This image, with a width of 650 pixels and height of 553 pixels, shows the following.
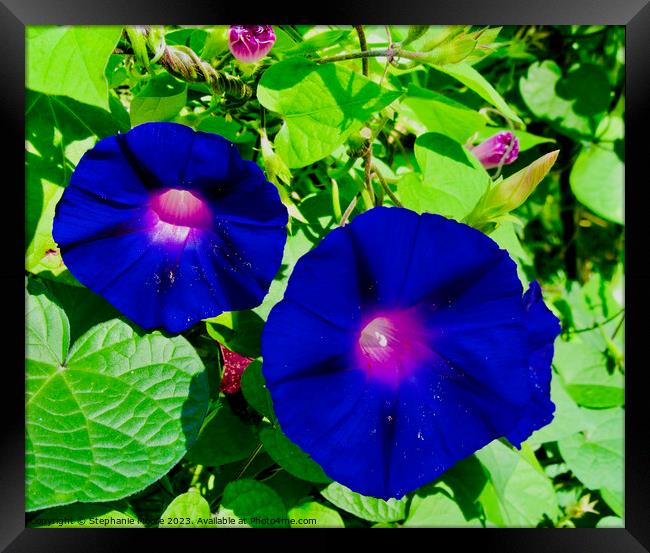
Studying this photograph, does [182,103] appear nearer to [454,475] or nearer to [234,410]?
[234,410]

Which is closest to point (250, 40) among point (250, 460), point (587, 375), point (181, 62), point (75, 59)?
point (181, 62)

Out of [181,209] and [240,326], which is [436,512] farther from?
[181,209]

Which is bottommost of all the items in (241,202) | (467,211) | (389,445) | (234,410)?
(389,445)

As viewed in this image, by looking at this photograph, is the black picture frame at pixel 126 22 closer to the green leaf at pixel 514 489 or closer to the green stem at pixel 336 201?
the green leaf at pixel 514 489

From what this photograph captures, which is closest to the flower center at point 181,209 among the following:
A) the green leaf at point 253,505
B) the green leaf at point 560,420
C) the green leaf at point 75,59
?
the green leaf at point 75,59

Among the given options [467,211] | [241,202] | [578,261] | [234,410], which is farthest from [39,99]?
[578,261]

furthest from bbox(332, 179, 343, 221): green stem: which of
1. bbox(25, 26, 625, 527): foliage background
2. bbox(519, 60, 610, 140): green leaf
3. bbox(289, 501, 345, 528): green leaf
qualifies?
bbox(519, 60, 610, 140): green leaf
